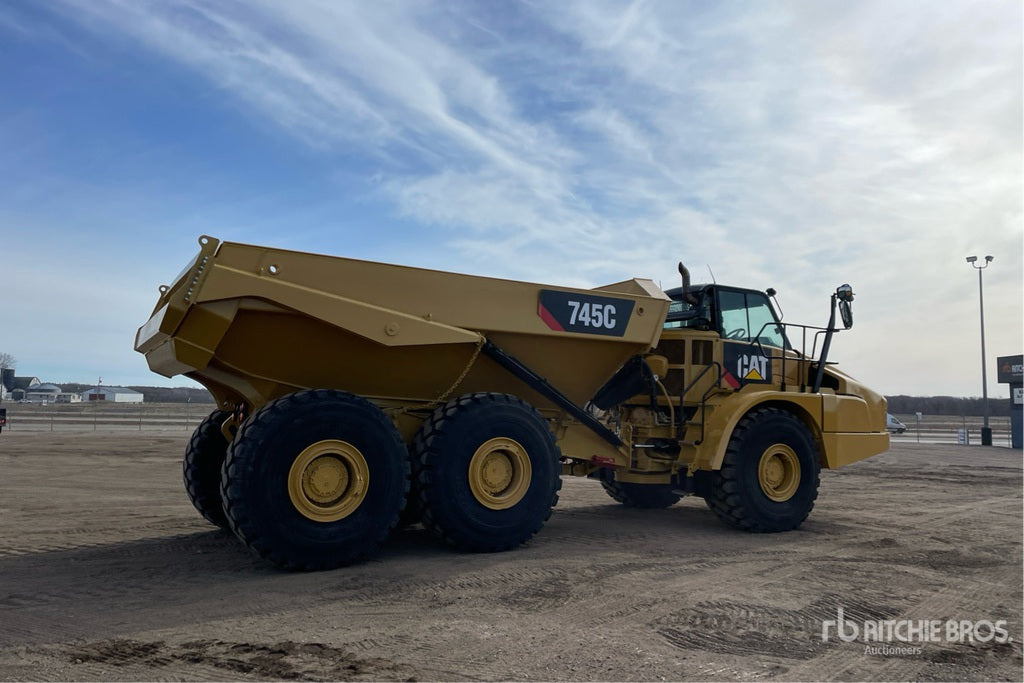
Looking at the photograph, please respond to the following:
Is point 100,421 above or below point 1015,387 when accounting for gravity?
below

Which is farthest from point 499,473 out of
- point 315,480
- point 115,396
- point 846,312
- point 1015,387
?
point 115,396

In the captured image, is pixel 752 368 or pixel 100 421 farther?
pixel 100 421

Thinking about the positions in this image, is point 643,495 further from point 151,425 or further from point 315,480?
point 151,425

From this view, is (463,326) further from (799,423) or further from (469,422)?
(799,423)

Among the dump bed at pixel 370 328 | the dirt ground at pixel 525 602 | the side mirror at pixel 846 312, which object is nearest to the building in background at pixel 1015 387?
the dirt ground at pixel 525 602

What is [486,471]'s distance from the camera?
6445mm

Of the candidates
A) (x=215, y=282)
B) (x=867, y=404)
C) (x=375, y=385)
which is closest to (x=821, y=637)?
(x=375, y=385)

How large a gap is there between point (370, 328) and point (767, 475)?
15.6 feet

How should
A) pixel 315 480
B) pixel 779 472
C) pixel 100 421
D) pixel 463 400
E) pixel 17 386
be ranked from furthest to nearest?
1. pixel 17 386
2. pixel 100 421
3. pixel 779 472
4. pixel 463 400
5. pixel 315 480

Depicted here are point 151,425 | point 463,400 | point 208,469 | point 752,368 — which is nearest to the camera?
point 463,400

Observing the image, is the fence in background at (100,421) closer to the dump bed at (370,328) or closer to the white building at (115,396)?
the dump bed at (370,328)

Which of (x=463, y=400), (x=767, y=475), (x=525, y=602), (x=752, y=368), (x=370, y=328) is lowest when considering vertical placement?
(x=525, y=602)

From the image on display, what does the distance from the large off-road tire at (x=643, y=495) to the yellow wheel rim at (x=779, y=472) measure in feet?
5.72

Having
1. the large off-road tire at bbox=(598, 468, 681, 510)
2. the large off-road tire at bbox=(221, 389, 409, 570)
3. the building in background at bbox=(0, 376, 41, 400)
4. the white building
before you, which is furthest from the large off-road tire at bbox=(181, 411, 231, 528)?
the white building
